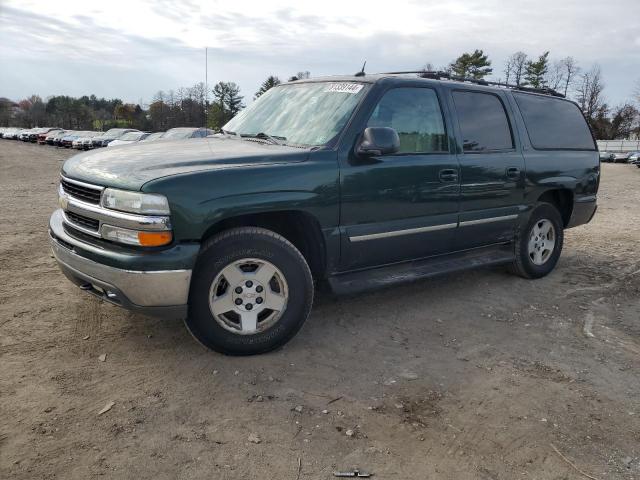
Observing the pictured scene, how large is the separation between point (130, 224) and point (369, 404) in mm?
1747

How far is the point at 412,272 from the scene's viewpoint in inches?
172

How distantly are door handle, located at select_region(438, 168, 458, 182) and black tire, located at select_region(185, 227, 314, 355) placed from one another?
1522mm

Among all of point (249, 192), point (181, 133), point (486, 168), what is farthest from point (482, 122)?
point (181, 133)

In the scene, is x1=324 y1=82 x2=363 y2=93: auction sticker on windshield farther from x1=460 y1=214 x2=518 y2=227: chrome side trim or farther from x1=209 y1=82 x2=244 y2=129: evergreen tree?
x1=209 y1=82 x2=244 y2=129: evergreen tree

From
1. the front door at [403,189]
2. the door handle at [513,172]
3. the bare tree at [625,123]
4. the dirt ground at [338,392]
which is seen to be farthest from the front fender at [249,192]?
the bare tree at [625,123]

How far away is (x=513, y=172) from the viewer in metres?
5.07

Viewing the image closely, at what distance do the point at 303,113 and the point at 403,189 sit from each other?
1020mm

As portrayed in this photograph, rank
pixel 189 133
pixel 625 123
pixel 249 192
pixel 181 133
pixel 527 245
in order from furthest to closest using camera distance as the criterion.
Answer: pixel 625 123, pixel 181 133, pixel 189 133, pixel 527 245, pixel 249 192

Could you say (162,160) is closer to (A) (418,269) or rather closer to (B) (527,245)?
(A) (418,269)

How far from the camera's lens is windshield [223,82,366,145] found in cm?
400

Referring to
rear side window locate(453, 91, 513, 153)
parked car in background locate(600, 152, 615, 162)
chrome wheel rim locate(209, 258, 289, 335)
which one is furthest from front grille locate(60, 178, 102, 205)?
parked car in background locate(600, 152, 615, 162)

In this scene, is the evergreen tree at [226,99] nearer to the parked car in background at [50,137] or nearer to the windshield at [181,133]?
the parked car in background at [50,137]

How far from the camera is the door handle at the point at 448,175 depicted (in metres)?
4.39

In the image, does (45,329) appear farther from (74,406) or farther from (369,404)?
(369,404)
